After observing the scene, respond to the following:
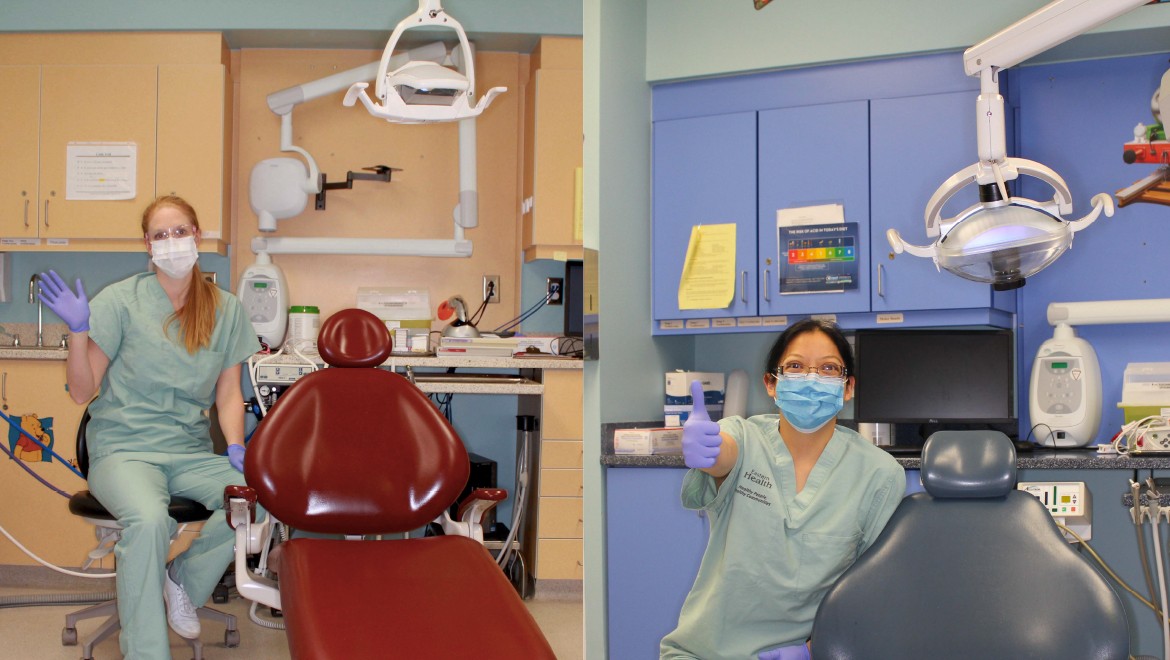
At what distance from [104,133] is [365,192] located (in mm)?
1095

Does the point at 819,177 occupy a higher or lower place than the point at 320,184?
lower

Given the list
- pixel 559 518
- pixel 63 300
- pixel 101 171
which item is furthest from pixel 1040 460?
pixel 101 171

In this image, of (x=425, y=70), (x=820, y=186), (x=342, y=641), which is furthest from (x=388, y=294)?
(x=342, y=641)

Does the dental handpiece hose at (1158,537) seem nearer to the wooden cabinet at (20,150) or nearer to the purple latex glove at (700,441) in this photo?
the purple latex glove at (700,441)

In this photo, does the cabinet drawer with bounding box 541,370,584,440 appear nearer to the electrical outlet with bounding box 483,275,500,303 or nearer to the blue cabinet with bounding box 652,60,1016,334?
the blue cabinet with bounding box 652,60,1016,334

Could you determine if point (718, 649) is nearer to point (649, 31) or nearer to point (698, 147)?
point (698, 147)

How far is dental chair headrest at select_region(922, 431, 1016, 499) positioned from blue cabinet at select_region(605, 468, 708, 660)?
1244 mm

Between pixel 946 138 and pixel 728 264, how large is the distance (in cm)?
74

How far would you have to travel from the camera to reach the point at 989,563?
1.58 metres

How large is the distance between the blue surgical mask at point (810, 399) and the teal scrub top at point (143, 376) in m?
1.88

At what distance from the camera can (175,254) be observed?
2.93 meters

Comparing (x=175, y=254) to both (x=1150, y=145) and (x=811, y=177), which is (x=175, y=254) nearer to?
(x=811, y=177)

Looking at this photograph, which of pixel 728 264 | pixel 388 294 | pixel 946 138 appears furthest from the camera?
pixel 388 294

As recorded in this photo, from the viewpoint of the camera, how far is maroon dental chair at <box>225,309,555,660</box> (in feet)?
6.63
